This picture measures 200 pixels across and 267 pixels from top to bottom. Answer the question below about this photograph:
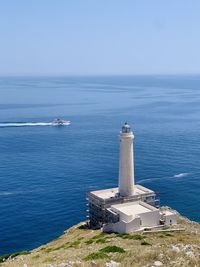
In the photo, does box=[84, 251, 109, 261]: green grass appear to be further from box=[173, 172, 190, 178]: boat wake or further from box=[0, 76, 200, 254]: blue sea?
box=[173, 172, 190, 178]: boat wake

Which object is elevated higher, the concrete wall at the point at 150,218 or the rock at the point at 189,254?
the rock at the point at 189,254

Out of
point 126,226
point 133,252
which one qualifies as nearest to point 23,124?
point 126,226

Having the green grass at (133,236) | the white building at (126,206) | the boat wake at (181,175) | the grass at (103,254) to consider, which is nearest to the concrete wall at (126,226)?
the white building at (126,206)

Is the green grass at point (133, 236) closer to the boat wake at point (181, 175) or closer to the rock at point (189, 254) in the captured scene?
the rock at point (189, 254)

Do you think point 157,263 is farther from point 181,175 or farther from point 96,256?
point 181,175

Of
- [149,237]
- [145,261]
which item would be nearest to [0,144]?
[149,237]

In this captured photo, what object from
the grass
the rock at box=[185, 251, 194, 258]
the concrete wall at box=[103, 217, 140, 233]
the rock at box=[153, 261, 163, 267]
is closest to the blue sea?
the concrete wall at box=[103, 217, 140, 233]

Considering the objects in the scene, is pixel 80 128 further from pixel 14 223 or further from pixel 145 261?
pixel 145 261

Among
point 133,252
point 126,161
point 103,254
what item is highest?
point 126,161
